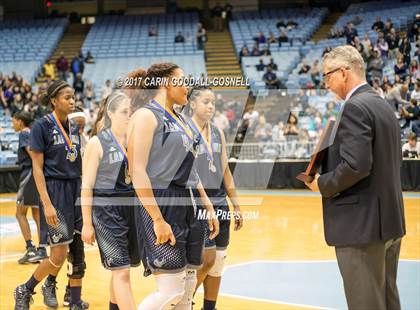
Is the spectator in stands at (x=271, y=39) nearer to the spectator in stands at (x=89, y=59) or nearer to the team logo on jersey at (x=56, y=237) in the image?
the spectator in stands at (x=89, y=59)

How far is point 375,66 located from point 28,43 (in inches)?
610

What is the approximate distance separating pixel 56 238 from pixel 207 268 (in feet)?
4.61

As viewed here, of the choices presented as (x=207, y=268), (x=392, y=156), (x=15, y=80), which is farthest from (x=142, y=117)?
(x=15, y=80)

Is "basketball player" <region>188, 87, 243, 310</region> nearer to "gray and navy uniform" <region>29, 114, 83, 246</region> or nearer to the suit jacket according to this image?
"gray and navy uniform" <region>29, 114, 83, 246</region>

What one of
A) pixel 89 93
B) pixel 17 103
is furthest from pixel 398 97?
pixel 17 103

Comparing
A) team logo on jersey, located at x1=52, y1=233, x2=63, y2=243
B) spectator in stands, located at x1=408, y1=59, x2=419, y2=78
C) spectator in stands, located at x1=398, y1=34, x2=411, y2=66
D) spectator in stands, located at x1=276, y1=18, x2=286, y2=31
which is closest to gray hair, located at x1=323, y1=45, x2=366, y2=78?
team logo on jersey, located at x1=52, y1=233, x2=63, y2=243

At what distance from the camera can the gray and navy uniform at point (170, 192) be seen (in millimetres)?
3877

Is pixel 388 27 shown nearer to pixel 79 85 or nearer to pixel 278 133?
pixel 278 133

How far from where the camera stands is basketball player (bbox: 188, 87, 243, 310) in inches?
209

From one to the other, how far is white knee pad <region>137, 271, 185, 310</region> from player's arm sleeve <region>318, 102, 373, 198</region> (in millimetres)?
1035

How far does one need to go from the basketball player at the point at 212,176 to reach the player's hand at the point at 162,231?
1.49 meters

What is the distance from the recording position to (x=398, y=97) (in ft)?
53.9

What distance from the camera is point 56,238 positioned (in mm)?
5711

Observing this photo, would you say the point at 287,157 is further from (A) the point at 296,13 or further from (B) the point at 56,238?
(A) the point at 296,13
